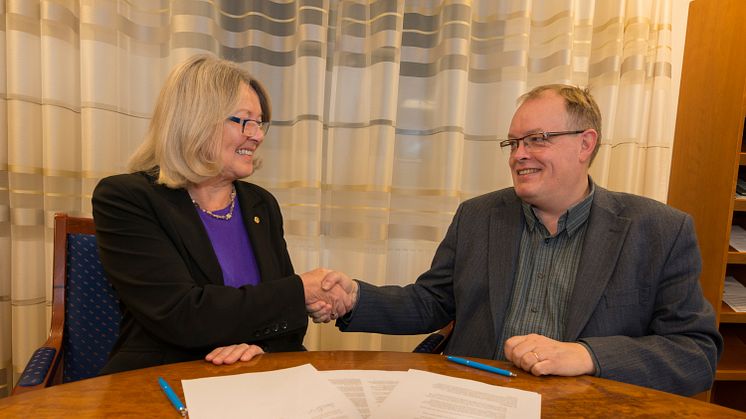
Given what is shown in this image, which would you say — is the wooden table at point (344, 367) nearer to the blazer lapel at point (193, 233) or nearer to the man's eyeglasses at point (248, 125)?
the blazer lapel at point (193, 233)

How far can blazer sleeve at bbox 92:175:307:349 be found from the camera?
132 centimetres

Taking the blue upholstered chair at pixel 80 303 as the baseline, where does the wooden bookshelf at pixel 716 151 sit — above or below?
above

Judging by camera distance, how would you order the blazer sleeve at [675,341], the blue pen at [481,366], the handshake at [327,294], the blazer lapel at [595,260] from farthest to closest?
1. the handshake at [327,294]
2. the blazer lapel at [595,260]
3. the blazer sleeve at [675,341]
4. the blue pen at [481,366]

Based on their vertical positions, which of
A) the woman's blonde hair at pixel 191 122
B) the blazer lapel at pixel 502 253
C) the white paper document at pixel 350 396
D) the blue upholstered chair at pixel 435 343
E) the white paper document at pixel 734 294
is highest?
the woman's blonde hair at pixel 191 122

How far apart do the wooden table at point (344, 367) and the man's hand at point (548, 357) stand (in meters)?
0.02

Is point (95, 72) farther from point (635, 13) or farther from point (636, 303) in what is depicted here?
point (635, 13)

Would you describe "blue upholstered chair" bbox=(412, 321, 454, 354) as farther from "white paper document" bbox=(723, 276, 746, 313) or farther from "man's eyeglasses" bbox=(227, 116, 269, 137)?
"white paper document" bbox=(723, 276, 746, 313)

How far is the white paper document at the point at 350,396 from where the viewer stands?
0.90 metres

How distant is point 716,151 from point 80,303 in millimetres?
2680

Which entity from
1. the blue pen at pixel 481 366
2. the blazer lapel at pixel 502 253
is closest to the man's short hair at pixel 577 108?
the blazer lapel at pixel 502 253

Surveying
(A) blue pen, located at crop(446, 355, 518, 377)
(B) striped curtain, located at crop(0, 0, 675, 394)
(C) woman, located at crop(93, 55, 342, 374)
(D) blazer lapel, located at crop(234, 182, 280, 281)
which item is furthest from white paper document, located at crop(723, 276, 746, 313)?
(D) blazer lapel, located at crop(234, 182, 280, 281)

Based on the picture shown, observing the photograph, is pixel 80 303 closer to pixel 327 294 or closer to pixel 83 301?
pixel 83 301

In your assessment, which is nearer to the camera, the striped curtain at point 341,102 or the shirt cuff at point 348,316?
the shirt cuff at point 348,316

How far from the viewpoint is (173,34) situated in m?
2.23
